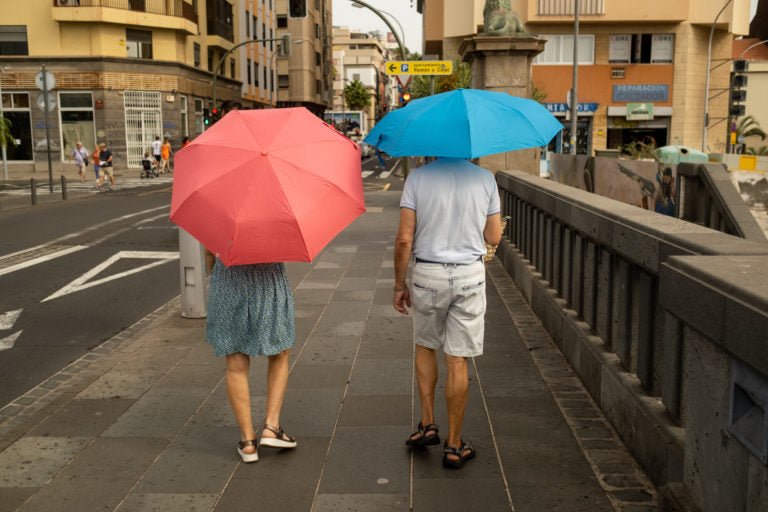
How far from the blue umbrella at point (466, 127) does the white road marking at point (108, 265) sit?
6.61 meters

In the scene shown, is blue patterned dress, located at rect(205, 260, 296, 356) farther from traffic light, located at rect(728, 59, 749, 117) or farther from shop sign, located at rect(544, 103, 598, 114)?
shop sign, located at rect(544, 103, 598, 114)

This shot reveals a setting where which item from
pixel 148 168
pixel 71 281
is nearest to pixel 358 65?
pixel 148 168

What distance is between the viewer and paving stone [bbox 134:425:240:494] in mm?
4023

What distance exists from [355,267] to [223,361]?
4.73 m

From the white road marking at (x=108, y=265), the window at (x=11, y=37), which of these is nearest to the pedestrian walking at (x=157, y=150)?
the window at (x=11, y=37)

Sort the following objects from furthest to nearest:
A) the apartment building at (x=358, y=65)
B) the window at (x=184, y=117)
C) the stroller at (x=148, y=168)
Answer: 1. the apartment building at (x=358, y=65)
2. the window at (x=184, y=117)
3. the stroller at (x=148, y=168)

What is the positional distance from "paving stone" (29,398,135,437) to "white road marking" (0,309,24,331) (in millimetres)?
2971

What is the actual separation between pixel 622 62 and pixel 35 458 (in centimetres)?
4163

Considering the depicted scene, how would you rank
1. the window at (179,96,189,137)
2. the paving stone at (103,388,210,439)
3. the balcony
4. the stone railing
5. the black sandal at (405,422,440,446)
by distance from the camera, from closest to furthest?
1. the stone railing
2. the black sandal at (405,422,440,446)
3. the paving stone at (103,388,210,439)
4. the balcony
5. the window at (179,96,189,137)

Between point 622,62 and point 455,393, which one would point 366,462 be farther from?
point 622,62

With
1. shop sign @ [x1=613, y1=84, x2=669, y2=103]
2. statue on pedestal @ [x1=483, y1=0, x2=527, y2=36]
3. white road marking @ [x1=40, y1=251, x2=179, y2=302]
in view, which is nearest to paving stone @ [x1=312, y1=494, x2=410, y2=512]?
white road marking @ [x1=40, y1=251, x2=179, y2=302]

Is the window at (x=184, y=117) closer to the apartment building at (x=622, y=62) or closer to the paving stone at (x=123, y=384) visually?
the apartment building at (x=622, y=62)

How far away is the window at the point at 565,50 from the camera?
41.7m

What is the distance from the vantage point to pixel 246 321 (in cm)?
429
